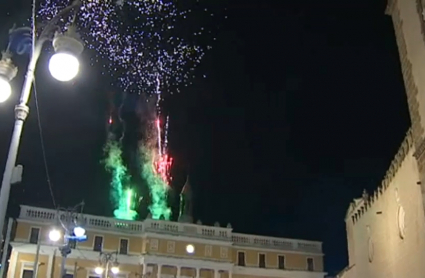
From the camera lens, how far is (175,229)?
4444 cm

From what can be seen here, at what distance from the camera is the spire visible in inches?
1966

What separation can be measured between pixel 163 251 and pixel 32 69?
39042 millimetres

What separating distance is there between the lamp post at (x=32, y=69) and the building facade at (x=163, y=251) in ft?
114

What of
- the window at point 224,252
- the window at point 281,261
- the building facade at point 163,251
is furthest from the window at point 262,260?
the window at point 224,252

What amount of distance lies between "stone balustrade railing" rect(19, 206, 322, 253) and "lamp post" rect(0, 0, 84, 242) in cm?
3539

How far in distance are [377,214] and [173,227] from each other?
26.4m

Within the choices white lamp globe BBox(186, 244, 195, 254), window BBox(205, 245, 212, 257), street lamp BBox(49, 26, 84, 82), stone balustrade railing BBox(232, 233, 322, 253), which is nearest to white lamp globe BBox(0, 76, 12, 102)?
street lamp BBox(49, 26, 84, 82)

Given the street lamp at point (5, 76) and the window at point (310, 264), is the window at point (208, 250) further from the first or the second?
the street lamp at point (5, 76)

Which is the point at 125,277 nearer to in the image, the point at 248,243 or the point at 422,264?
the point at 248,243

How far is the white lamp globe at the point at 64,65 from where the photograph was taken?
533 centimetres

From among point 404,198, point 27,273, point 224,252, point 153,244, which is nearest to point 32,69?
point 404,198

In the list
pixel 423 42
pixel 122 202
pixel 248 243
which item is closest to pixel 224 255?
pixel 248 243

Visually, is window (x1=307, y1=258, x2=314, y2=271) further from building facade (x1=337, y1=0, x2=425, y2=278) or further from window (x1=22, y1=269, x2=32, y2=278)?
window (x1=22, y1=269, x2=32, y2=278)

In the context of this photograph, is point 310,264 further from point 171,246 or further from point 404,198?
point 404,198
